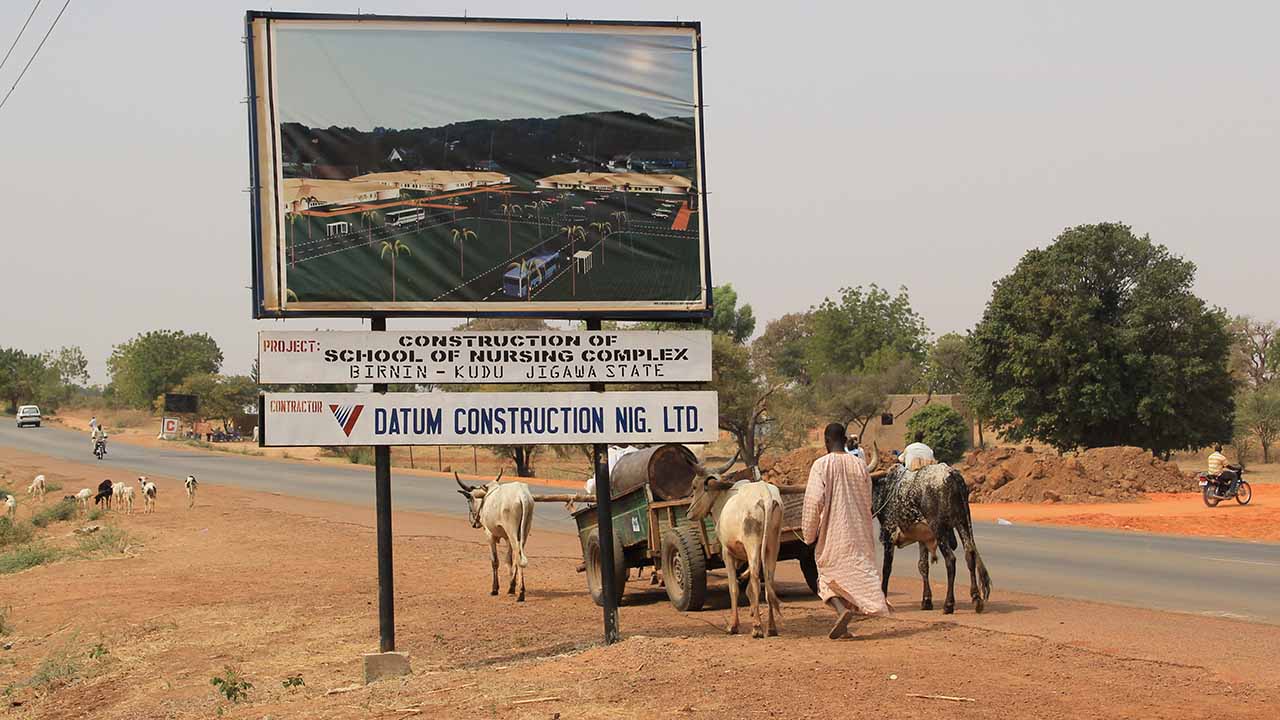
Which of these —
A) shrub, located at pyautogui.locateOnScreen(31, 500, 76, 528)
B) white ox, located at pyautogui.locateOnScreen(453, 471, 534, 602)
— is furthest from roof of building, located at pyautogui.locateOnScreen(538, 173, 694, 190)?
shrub, located at pyautogui.locateOnScreen(31, 500, 76, 528)

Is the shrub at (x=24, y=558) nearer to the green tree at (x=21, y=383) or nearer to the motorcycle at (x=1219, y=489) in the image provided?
the motorcycle at (x=1219, y=489)

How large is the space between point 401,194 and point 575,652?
439 cm

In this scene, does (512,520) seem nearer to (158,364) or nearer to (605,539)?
(605,539)

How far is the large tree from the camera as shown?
42.7 meters

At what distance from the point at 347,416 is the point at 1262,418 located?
177 feet

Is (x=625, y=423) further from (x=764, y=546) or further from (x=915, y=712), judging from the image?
(x=915, y=712)

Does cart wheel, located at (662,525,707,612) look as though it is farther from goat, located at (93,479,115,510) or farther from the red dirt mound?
the red dirt mound

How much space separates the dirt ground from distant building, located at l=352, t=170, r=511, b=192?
14.1ft

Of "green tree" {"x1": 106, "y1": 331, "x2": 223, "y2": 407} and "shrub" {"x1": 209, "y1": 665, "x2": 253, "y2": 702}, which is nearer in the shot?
"shrub" {"x1": 209, "y1": 665, "x2": 253, "y2": 702}

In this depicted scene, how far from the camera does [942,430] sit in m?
53.8

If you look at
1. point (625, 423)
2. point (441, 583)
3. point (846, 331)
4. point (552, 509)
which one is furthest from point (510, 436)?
point (846, 331)

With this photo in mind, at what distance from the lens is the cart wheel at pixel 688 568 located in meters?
12.6

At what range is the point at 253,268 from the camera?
1083 cm

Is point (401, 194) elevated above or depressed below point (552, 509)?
above
